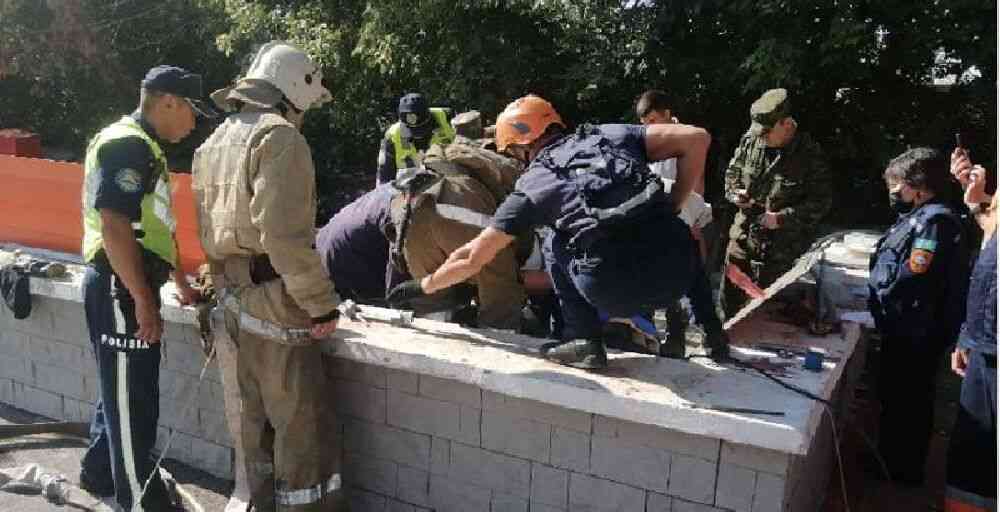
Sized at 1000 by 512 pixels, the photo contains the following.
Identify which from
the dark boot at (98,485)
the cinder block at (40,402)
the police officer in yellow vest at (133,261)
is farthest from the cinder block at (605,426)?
the cinder block at (40,402)

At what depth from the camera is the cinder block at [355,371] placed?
313 centimetres

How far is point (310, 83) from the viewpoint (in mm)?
2973

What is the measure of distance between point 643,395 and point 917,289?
1.55 meters

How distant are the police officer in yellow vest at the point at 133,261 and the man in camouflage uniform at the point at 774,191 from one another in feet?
10.9

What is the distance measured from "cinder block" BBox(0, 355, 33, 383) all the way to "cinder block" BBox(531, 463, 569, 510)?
119 inches

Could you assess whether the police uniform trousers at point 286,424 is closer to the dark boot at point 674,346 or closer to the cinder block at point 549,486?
the cinder block at point 549,486

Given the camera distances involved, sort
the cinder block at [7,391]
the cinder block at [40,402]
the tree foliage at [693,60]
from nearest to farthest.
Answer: the cinder block at [40,402] → the cinder block at [7,391] → the tree foliage at [693,60]

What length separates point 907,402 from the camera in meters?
3.58

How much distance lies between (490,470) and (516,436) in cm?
19

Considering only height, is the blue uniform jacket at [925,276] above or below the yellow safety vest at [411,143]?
below

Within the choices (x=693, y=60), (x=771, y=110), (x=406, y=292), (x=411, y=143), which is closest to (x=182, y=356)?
(x=406, y=292)

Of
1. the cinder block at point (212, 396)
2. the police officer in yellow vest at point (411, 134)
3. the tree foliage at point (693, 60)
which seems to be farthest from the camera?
the tree foliage at point (693, 60)

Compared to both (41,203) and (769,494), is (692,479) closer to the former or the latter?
(769,494)

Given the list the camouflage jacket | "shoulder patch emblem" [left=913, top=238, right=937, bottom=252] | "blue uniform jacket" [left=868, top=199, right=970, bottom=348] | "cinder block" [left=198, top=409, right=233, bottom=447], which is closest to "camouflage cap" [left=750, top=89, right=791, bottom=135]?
the camouflage jacket
